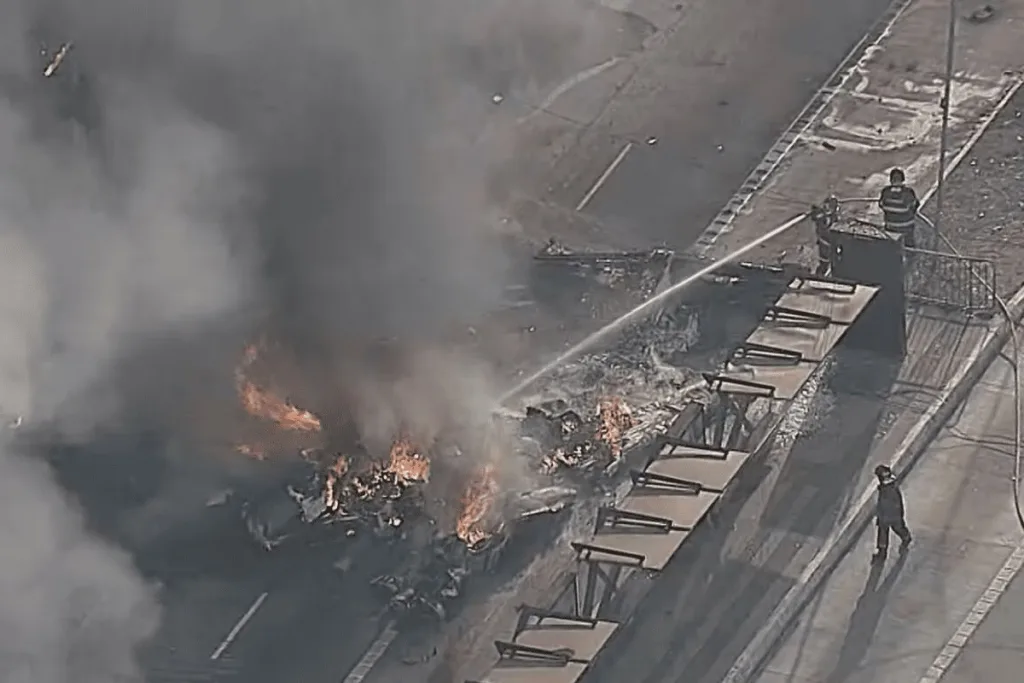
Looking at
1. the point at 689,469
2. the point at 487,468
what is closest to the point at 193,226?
the point at 487,468

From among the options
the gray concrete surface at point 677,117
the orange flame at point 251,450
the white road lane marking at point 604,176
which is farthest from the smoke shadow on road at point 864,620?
the white road lane marking at point 604,176

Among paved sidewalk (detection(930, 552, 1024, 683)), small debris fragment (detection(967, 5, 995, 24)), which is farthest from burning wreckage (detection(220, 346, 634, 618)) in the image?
small debris fragment (detection(967, 5, 995, 24))

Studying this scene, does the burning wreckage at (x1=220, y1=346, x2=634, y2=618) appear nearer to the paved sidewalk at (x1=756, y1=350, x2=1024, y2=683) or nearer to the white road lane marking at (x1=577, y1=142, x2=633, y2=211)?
the paved sidewalk at (x1=756, y1=350, x2=1024, y2=683)

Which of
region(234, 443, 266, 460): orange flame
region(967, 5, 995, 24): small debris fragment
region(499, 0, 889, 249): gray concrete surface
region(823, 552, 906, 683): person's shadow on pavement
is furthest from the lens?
region(967, 5, 995, 24): small debris fragment

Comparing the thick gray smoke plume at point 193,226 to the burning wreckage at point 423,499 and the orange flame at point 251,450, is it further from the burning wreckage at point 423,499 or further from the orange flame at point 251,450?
the orange flame at point 251,450

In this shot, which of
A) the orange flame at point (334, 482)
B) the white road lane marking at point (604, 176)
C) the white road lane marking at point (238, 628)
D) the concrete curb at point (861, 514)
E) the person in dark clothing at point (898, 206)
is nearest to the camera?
the concrete curb at point (861, 514)

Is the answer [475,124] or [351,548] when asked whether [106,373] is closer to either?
[351,548]
